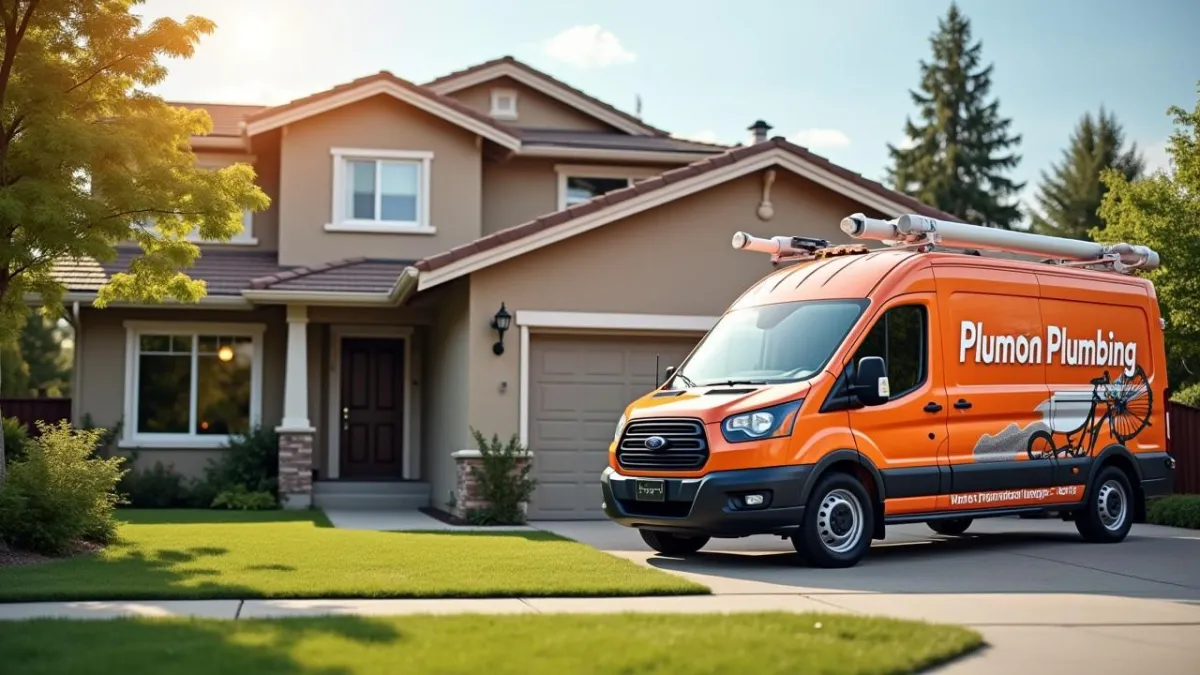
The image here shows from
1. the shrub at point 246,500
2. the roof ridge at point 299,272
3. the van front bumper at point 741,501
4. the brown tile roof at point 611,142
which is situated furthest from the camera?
the brown tile roof at point 611,142

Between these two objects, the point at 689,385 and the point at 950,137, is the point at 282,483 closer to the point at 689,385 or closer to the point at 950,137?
the point at 689,385

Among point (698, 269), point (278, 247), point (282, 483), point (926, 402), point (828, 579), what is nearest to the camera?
point (828, 579)

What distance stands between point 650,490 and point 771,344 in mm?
1752

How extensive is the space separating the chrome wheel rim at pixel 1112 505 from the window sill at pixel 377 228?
477 inches

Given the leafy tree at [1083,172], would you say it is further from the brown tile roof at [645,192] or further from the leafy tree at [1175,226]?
the brown tile roof at [645,192]

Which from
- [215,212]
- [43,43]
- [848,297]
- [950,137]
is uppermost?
[950,137]

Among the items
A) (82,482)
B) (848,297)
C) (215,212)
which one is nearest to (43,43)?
(215,212)

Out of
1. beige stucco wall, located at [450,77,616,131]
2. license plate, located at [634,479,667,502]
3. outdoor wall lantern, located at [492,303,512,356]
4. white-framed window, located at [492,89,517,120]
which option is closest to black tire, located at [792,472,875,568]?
license plate, located at [634,479,667,502]

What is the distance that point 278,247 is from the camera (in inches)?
866

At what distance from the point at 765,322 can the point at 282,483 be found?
9936mm

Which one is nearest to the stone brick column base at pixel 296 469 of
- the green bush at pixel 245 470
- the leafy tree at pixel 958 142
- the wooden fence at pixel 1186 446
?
the green bush at pixel 245 470

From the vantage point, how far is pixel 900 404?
1127 centimetres

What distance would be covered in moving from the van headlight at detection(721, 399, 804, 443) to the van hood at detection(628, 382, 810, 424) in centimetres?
4

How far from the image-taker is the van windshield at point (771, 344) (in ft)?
36.8
